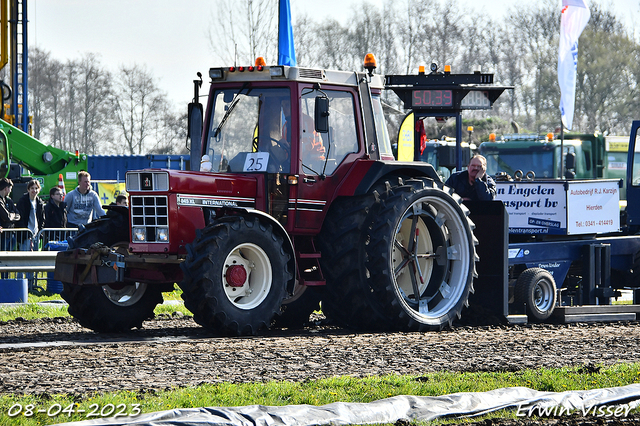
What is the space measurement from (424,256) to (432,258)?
19cm

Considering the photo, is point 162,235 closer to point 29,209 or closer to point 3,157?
point 29,209

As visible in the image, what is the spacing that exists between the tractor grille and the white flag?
1198 centimetres

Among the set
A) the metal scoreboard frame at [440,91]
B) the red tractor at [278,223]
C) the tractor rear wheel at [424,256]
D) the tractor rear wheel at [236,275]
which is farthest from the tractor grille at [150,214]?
the metal scoreboard frame at [440,91]

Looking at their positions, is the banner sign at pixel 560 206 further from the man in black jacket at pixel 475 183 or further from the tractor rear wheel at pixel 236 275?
the tractor rear wheel at pixel 236 275

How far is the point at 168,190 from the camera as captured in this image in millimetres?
8461

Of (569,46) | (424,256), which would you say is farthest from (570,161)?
(424,256)

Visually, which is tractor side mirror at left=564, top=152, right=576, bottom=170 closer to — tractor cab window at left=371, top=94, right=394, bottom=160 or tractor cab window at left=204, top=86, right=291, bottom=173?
tractor cab window at left=371, top=94, right=394, bottom=160

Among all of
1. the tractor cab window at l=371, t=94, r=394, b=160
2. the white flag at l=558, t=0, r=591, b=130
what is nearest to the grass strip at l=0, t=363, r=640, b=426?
the tractor cab window at l=371, t=94, r=394, b=160

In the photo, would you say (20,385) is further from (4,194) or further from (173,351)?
(4,194)

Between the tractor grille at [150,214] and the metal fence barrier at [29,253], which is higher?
the tractor grille at [150,214]

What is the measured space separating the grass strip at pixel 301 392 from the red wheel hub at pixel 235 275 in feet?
7.79

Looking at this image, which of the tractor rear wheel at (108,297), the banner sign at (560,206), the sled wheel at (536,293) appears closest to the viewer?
the tractor rear wheel at (108,297)

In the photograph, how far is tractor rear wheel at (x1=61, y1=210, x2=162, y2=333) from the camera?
891 cm

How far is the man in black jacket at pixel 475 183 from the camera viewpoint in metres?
10.7
